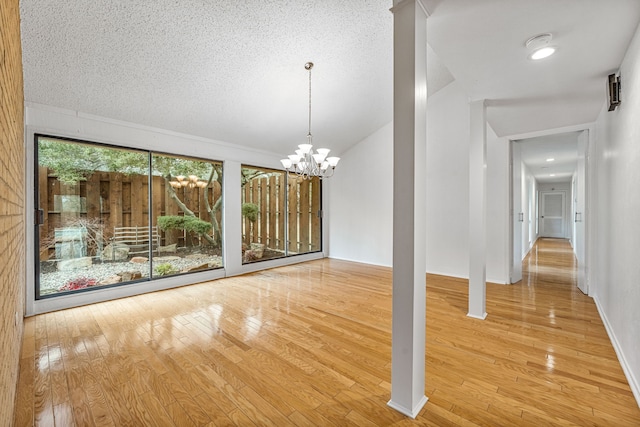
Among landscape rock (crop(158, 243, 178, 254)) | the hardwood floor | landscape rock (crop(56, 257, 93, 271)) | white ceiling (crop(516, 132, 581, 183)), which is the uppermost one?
white ceiling (crop(516, 132, 581, 183))

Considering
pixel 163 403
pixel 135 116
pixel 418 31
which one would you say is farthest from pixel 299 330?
pixel 135 116

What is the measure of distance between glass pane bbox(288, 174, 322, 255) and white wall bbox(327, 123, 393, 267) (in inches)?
14.3

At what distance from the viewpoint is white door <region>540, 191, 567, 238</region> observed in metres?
11.0

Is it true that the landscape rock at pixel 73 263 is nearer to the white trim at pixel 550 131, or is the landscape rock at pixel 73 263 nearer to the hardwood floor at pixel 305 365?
the hardwood floor at pixel 305 365

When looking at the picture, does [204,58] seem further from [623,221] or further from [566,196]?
[566,196]

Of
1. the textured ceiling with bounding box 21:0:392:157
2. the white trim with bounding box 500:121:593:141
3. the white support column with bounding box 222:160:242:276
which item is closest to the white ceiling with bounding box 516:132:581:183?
the white trim with bounding box 500:121:593:141

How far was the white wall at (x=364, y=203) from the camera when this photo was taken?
585 cm

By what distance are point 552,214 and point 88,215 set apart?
14.9 m

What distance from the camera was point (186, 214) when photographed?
182 inches

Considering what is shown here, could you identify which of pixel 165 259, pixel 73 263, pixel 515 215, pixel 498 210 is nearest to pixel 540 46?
pixel 498 210

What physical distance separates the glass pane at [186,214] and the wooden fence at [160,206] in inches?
0.7

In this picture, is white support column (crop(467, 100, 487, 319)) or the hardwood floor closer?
the hardwood floor

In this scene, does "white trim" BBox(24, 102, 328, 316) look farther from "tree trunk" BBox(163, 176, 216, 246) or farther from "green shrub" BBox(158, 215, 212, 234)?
"tree trunk" BBox(163, 176, 216, 246)

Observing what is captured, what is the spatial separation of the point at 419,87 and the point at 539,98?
233cm
